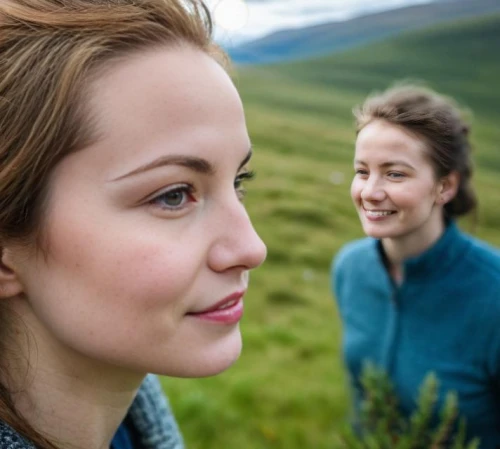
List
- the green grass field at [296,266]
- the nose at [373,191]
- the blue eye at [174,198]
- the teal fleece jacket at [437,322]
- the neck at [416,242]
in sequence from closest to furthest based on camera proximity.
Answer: the nose at [373,191]
the neck at [416,242]
the blue eye at [174,198]
the teal fleece jacket at [437,322]
the green grass field at [296,266]

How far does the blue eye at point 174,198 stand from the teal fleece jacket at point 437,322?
0.66 m

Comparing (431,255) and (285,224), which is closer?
(431,255)

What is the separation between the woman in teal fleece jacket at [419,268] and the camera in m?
0.88

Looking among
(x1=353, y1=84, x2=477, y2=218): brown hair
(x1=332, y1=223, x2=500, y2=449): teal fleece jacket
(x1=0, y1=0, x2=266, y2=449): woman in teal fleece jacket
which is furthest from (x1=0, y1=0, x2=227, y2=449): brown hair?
(x1=332, y1=223, x2=500, y2=449): teal fleece jacket

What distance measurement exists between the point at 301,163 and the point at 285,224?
2.22 ft

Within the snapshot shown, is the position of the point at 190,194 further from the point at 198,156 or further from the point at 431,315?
the point at 431,315

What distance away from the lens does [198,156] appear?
4.45 ft

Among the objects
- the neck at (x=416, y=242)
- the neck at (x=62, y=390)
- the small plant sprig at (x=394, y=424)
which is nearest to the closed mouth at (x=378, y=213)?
the neck at (x=416, y=242)

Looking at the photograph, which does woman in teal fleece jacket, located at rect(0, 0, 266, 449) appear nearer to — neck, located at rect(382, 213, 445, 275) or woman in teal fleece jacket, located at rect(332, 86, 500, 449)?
neck, located at rect(382, 213, 445, 275)

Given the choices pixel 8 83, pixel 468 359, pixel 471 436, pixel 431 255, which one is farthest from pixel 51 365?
pixel 471 436

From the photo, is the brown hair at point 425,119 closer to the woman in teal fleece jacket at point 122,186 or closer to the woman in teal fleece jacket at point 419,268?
the woman in teal fleece jacket at point 419,268

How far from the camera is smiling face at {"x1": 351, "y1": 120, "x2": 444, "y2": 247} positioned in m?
0.85

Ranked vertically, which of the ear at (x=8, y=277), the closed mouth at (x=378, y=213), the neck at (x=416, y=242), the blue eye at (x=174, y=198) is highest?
the closed mouth at (x=378, y=213)

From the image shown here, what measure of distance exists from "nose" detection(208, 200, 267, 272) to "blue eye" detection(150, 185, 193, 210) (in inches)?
3.6
